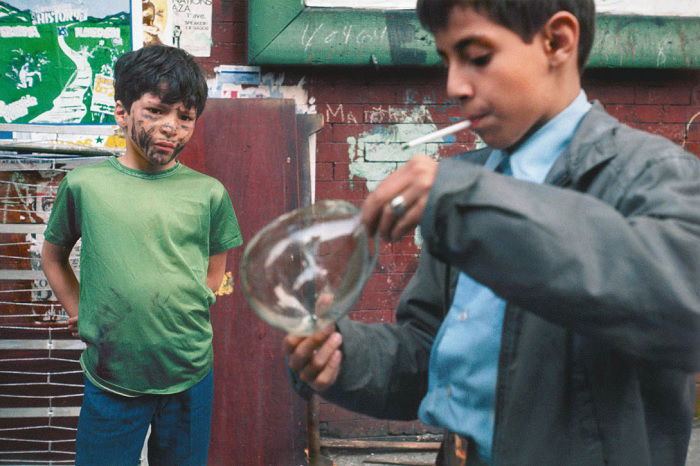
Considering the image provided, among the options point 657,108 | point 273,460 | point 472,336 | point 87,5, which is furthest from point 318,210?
point 657,108

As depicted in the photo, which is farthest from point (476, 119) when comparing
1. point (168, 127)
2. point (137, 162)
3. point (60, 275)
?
point (60, 275)

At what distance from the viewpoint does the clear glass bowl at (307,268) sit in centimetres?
101

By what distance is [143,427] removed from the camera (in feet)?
6.58

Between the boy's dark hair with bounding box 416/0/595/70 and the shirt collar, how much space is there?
0.38 feet

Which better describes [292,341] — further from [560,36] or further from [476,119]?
[560,36]

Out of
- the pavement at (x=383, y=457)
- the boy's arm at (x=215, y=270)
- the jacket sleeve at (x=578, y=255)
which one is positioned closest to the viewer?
the jacket sleeve at (x=578, y=255)

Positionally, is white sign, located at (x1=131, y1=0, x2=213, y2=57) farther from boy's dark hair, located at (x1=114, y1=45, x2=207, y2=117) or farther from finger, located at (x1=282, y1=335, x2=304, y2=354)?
finger, located at (x1=282, y1=335, x2=304, y2=354)

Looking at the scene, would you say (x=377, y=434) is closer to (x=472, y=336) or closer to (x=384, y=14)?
(x=384, y=14)

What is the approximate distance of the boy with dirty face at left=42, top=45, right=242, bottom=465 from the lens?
1957 millimetres

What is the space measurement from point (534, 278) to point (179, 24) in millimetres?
2637

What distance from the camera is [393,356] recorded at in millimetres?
1183

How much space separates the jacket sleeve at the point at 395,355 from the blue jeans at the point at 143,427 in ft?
3.38

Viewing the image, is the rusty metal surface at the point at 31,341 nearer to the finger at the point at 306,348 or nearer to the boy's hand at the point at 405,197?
the finger at the point at 306,348

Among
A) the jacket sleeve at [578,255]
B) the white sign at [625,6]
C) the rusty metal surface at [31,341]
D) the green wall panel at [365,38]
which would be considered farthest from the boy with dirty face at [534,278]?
the rusty metal surface at [31,341]
